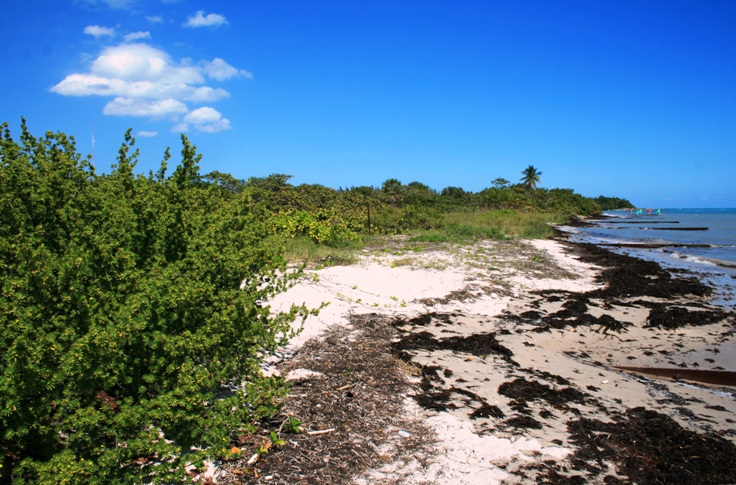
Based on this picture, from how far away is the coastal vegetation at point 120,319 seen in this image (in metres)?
2.43

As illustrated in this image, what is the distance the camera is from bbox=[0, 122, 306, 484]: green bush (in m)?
2.43

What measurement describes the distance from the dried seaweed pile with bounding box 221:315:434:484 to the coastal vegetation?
0.43 meters

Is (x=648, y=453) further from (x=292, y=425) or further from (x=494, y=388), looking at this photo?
(x=292, y=425)

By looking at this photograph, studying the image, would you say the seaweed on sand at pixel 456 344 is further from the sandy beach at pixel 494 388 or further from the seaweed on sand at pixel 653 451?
the seaweed on sand at pixel 653 451

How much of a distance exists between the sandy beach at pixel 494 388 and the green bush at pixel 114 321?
0.72 meters

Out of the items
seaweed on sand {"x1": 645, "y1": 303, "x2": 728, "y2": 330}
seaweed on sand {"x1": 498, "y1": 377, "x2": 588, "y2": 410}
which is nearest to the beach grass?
seaweed on sand {"x1": 498, "y1": 377, "x2": 588, "y2": 410}

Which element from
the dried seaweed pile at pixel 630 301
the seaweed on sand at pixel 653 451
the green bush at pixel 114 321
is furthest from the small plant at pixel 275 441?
the dried seaweed pile at pixel 630 301

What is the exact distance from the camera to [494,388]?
5266 millimetres

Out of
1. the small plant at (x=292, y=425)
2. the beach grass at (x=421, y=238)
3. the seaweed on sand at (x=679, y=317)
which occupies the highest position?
the beach grass at (x=421, y=238)

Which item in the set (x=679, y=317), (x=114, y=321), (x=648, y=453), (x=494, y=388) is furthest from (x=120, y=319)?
(x=679, y=317)

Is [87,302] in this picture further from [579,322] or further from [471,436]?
[579,322]

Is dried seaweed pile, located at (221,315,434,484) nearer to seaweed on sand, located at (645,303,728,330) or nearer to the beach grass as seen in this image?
the beach grass

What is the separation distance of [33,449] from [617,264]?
17370 millimetres

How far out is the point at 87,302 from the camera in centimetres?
265
